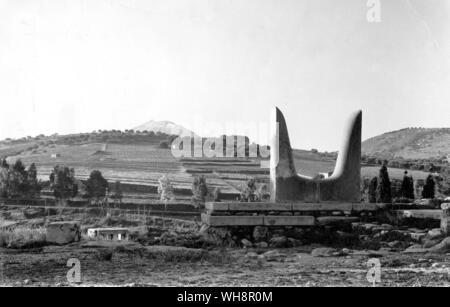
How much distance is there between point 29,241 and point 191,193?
288 inches

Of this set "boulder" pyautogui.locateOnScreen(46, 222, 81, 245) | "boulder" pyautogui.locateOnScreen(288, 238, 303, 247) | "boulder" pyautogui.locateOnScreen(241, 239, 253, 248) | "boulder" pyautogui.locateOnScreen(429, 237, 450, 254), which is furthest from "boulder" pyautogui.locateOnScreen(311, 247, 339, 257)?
"boulder" pyautogui.locateOnScreen(46, 222, 81, 245)

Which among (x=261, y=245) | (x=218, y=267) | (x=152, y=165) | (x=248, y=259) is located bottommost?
(x=218, y=267)

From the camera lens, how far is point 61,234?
1124 cm

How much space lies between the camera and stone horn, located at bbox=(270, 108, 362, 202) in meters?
11.1

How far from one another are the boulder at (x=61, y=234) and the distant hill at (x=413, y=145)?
32.1 feet

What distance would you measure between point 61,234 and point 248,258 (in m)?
3.65

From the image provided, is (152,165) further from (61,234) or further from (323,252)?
(323,252)

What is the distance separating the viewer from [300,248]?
1114cm

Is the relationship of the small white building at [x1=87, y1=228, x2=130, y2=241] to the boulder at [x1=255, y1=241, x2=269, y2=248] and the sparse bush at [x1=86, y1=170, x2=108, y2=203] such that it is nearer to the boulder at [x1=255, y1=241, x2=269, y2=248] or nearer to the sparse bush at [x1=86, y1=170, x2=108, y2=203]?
the boulder at [x1=255, y1=241, x2=269, y2=248]

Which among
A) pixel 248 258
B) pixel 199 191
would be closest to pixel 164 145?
pixel 199 191

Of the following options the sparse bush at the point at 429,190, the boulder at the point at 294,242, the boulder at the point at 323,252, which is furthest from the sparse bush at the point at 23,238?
the sparse bush at the point at 429,190

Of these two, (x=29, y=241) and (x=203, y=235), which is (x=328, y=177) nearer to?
(x=203, y=235)

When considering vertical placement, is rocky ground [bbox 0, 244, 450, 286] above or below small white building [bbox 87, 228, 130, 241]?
below

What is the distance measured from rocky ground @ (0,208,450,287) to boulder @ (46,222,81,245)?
0.62 ft
